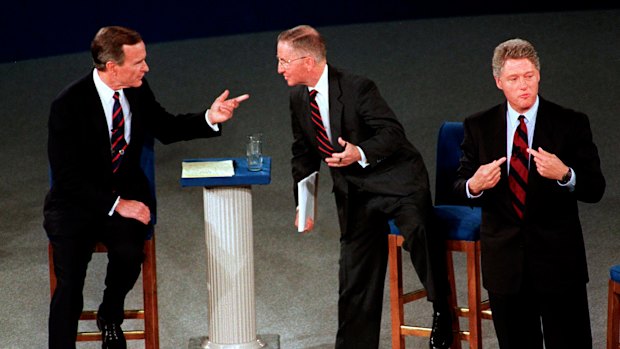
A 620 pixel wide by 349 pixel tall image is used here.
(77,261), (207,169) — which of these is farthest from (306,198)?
(77,261)

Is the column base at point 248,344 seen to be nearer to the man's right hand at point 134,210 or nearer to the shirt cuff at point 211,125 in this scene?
the man's right hand at point 134,210

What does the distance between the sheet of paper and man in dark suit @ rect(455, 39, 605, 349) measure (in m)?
1.18

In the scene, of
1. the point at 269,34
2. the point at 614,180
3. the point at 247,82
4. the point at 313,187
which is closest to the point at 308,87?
Answer: the point at 313,187

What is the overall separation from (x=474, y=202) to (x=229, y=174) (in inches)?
47.6

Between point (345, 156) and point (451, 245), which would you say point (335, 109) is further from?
point (451, 245)

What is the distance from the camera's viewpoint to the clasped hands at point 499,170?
3766mm

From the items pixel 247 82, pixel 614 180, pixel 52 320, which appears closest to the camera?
pixel 52 320

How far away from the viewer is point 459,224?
15.2 ft

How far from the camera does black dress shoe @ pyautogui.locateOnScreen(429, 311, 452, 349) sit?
471 centimetres

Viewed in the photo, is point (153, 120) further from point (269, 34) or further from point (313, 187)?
point (269, 34)

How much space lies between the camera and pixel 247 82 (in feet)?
34.2

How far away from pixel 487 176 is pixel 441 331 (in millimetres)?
1058

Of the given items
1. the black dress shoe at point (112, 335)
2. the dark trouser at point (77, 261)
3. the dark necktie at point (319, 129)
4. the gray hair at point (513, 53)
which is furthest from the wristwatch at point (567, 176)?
the black dress shoe at point (112, 335)

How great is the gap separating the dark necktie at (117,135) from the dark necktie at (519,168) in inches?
65.3
